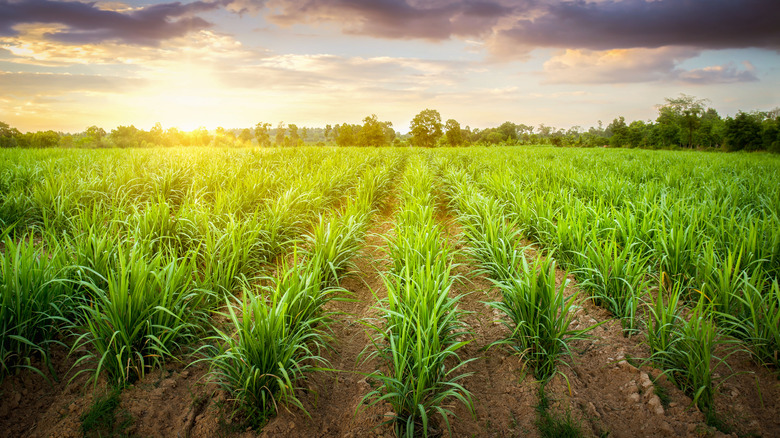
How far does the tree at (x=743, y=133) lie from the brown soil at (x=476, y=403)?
55.0 meters

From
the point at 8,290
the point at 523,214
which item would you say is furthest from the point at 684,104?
the point at 8,290

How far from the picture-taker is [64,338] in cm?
251

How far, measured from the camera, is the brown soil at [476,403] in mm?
1940

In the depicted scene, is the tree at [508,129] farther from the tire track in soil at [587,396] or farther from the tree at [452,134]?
the tire track in soil at [587,396]

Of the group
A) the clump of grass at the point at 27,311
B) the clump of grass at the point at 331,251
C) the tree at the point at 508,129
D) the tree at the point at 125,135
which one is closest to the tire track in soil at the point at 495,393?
the clump of grass at the point at 331,251

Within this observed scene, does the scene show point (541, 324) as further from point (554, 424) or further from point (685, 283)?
point (685, 283)

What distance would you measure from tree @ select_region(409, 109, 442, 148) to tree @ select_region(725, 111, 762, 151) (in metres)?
38.2

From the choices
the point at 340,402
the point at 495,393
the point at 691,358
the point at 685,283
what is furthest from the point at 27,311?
the point at 685,283

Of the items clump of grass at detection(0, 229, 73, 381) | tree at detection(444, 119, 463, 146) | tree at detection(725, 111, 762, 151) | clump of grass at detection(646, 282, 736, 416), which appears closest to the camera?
clump of grass at detection(646, 282, 736, 416)

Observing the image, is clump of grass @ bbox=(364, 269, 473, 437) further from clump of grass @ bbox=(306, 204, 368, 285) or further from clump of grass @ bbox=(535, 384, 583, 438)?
clump of grass @ bbox=(306, 204, 368, 285)

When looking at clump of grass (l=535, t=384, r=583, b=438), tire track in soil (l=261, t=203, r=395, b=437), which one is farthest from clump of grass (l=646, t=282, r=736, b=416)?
tire track in soil (l=261, t=203, r=395, b=437)

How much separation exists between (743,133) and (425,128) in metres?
41.0

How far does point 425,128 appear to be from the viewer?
6200 centimetres

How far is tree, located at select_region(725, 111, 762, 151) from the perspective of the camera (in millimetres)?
40094
